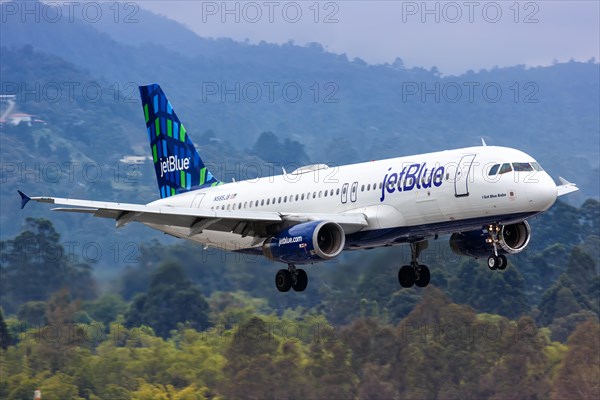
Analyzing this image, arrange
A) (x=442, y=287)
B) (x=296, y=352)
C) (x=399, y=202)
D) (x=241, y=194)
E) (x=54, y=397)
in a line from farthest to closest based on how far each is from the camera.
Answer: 1. (x=442, y=287)
2. (x=296, y=352)
3. (x=54, y=397)
4. (x=241, y=194)
5. (x=399, y=202)

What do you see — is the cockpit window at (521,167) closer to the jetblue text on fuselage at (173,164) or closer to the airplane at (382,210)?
the airplane at (382,210)

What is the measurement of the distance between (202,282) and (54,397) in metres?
29.3

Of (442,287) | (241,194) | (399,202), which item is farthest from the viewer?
(442,287)

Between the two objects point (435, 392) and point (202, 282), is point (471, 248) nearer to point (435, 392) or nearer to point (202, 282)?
point (435, 392)

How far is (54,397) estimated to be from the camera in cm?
10012

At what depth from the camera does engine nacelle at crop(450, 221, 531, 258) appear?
49.3 metres

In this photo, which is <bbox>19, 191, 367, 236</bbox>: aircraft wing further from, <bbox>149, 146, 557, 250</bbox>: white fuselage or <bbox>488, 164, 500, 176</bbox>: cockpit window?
<bbox>488, 164, 500, 176</bbox>: cockpit window

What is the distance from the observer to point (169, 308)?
127 m

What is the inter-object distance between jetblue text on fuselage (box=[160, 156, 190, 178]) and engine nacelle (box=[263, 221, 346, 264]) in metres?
13.0

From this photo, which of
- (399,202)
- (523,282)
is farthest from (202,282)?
(399,202)

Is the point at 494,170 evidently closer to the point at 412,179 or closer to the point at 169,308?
the point at 412,179

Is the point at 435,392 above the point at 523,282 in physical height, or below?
below

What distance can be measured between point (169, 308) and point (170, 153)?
2529 inches

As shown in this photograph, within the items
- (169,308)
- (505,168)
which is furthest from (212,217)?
(169,308)
